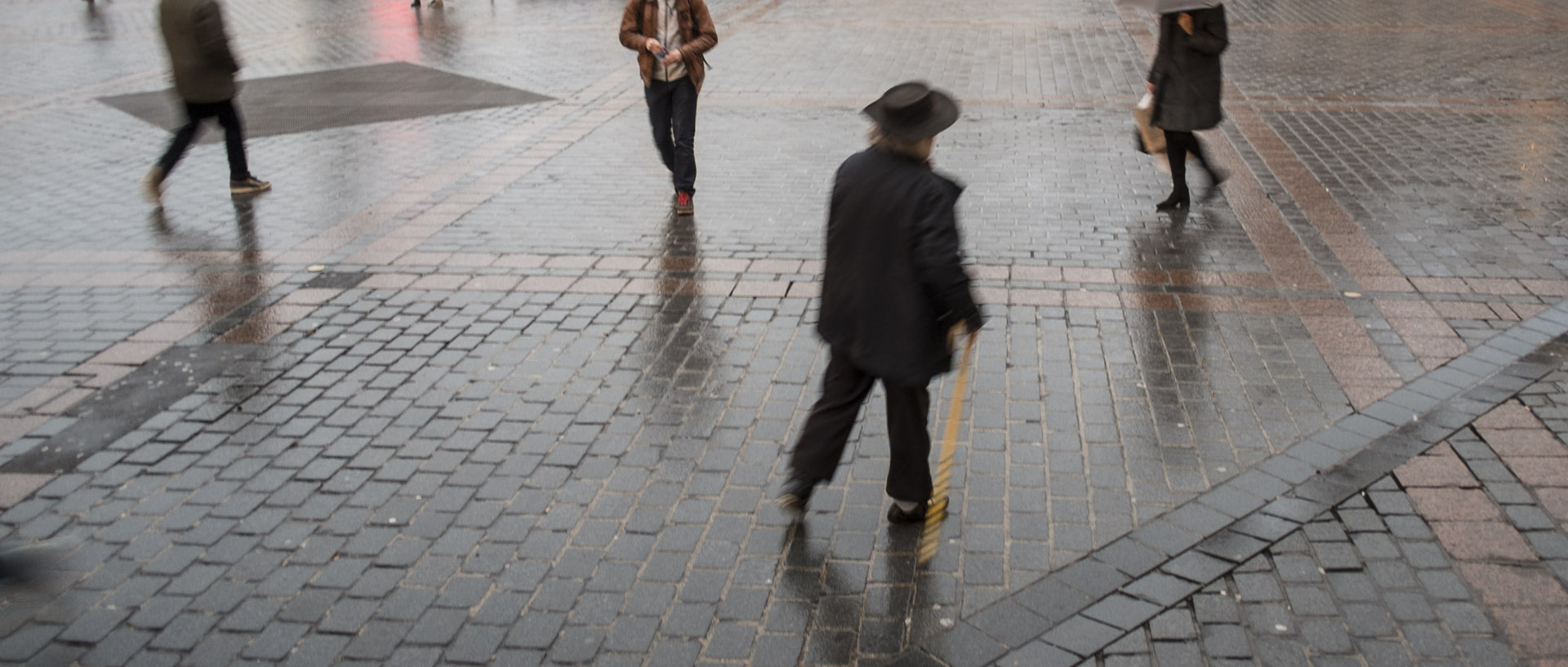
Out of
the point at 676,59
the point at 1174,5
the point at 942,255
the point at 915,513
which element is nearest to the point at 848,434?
the point at 915,513

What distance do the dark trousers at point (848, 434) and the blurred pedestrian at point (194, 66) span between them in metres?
6.68

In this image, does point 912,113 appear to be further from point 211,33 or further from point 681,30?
point 211,33

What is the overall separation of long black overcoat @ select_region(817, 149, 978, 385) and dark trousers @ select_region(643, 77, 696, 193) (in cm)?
445

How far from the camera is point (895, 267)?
4.12 m

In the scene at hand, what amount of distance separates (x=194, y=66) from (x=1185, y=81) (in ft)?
23.6

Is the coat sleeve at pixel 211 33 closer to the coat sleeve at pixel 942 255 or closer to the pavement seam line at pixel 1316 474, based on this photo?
the coat sleeve at pixel 942 255

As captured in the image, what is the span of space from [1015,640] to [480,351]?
11.3ft

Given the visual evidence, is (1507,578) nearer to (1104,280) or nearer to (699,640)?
(699,640)

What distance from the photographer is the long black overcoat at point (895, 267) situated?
402cm

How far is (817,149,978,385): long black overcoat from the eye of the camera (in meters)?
4.02

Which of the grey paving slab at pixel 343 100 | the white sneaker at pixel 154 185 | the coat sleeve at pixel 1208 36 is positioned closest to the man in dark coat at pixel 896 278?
the coat sleeve at pixel 1208 36

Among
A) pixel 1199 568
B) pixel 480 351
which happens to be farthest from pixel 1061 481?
pixel 480 351

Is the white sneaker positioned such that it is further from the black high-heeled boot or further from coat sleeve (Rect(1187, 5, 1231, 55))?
coat sleeve (Rect(1187, 5, 1231, 55))

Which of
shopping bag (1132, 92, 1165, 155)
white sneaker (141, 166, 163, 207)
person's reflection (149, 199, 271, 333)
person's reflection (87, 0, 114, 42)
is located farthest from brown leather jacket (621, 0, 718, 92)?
person's reflection (87, 0, 114, 42)
